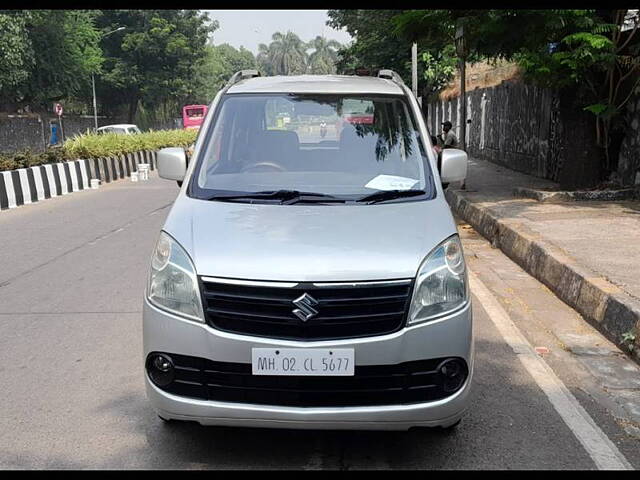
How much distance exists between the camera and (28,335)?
5.27 meters

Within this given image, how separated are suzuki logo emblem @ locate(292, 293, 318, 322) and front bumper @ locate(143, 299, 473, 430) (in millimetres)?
119

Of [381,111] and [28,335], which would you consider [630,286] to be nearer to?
[381,111]

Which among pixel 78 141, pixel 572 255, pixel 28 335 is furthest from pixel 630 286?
pixel 78 141

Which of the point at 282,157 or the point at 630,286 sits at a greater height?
the point at 282,157

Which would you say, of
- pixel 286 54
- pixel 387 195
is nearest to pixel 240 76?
pixel 387 195

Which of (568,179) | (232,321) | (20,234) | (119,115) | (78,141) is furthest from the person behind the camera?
(119,115)

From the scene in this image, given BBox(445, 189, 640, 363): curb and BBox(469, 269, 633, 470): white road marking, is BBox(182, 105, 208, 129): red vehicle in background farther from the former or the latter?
BBox(469, 269, 633, 470): white road marking

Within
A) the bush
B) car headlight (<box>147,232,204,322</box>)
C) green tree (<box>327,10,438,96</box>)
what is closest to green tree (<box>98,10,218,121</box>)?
green tree (<box>327,10,438,96</box>)

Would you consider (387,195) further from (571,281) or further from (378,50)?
(378,50)

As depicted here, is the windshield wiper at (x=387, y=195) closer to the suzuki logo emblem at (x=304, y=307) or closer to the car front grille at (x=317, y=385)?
the suzuki logo emblem at (x=304, y=307)

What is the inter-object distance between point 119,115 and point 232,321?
65.2 metres

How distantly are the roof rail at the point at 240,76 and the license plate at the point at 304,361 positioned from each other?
2.23 m

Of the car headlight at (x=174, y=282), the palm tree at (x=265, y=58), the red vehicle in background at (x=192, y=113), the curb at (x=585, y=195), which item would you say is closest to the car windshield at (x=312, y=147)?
the car headlight at (x=174, y=282)

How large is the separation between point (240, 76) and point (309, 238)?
7.60 ft
